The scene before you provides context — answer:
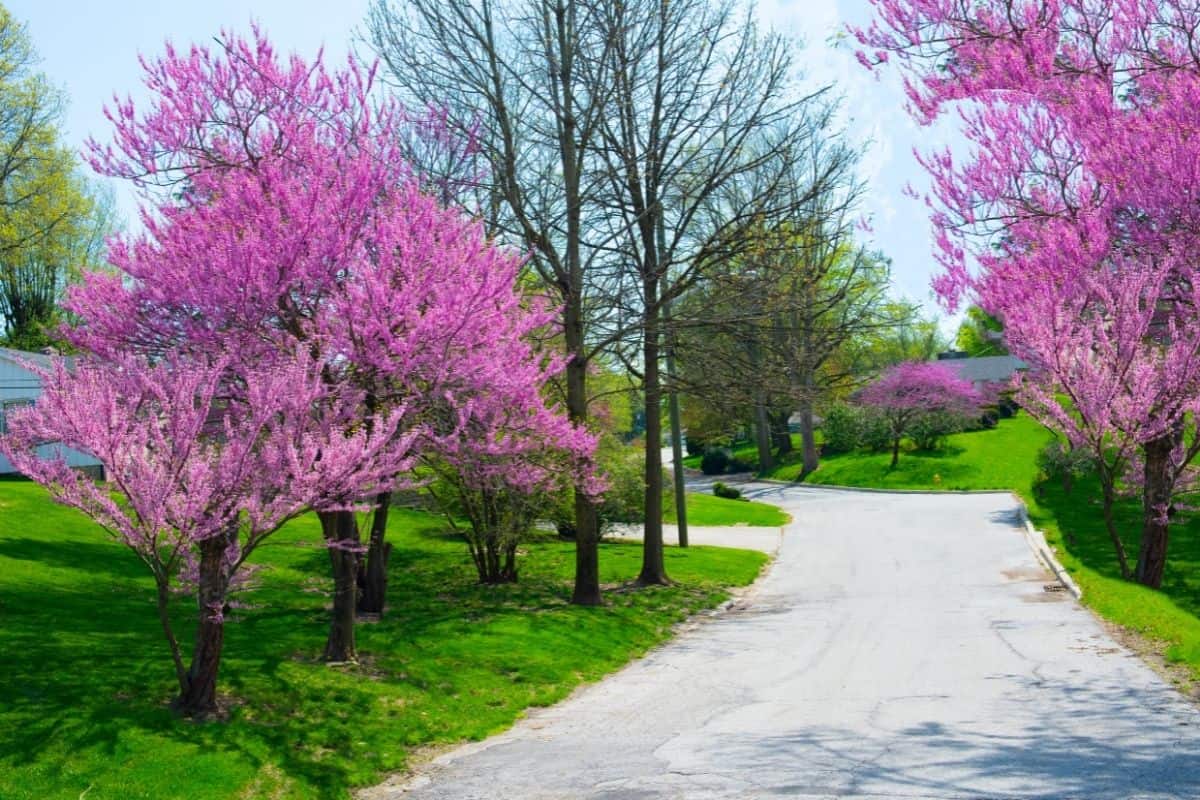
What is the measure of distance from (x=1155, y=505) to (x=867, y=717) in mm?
11067

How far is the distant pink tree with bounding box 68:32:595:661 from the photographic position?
11773mm

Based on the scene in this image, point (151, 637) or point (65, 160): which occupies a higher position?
point (65, 160)

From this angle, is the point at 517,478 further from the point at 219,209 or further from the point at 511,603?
the point at 219,209

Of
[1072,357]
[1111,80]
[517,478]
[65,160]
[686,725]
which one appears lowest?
[686,725]

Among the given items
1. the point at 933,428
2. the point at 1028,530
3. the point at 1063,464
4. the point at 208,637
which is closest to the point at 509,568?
the point at 208,637

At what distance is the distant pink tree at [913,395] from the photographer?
5234 centimetres

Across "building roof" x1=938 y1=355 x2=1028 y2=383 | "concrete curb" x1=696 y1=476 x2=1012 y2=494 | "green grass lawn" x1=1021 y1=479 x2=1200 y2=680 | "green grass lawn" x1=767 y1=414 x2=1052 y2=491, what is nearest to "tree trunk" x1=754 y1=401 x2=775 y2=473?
"green grass lawn" x1=767 y1=414 x2=1052 y2=491

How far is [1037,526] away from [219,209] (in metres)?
25.3

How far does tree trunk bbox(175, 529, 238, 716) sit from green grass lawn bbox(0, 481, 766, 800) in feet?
0.80

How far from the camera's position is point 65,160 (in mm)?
35969

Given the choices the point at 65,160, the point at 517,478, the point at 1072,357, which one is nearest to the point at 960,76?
the point at 1072,357

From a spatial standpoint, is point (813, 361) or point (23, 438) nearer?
point (23, 438)

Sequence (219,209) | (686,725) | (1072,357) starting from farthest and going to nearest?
1. (1072,357)
2. (219,209)
3. (686,725)

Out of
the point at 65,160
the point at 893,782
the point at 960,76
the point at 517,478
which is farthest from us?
the point at 65,160
